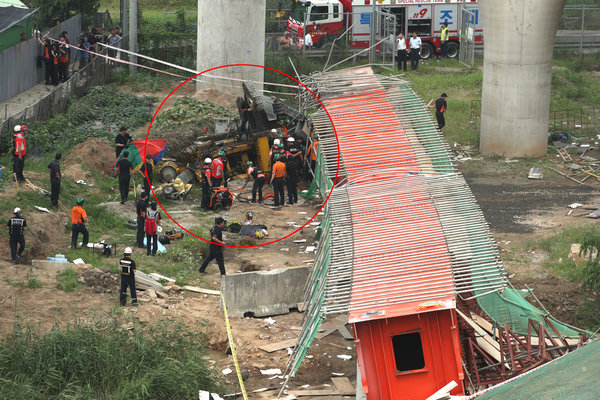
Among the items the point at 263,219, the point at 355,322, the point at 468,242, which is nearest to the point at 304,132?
the point at 263,219

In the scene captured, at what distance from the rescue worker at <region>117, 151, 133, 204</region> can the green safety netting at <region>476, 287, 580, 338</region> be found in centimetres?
1160

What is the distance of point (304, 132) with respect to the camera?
31.2m

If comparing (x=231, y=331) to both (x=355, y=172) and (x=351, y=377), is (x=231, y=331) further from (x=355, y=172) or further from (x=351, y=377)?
(x=355, y=172)

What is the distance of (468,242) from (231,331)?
547cm

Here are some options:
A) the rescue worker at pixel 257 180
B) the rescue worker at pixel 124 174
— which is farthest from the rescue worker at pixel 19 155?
the rescue worker at pixel 257 180

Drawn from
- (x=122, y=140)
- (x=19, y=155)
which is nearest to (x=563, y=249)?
(x=122, y=140)

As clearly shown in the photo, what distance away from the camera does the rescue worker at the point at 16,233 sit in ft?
74.8

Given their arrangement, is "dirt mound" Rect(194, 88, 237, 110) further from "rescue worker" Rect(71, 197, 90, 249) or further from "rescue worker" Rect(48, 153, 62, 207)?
"rescue worker" Rect(71, 197, 90, 249)

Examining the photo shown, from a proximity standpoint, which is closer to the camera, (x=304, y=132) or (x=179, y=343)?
(x=179, y=343)

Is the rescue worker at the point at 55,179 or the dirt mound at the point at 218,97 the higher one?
the dirt mound at the point at 218,97

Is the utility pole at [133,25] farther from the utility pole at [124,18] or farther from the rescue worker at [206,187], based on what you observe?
the rescue worker at [206,187]

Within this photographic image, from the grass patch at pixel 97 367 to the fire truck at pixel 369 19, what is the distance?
2739 centimetres

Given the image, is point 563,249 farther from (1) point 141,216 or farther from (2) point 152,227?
(1) point 141,216

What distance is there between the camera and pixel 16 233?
2292 centimetres
